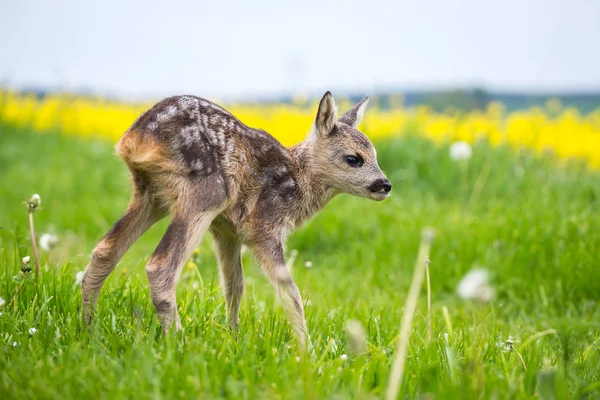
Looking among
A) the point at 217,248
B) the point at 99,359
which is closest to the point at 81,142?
the point at 217,248

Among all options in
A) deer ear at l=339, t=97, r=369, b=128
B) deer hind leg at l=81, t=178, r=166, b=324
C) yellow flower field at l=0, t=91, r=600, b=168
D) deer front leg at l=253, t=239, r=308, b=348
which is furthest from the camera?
yellow flower field at l=0, t=91, r=600, b=168

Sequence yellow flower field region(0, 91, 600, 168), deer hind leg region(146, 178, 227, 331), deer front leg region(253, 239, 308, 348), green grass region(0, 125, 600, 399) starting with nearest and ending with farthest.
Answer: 1. green grass region(0, 125, 600, 399)
2. deer hind leg region(146, 178, 227, 331)
3. deer front leg region(253, 239, 308, 348)
4. yellow flower field region(0, 91, 600, 168)

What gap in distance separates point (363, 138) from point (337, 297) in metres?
1.75

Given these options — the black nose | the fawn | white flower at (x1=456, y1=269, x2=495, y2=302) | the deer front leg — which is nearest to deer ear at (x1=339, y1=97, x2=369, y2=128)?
the fawn

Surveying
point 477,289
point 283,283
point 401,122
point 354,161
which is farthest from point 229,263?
point 401,122

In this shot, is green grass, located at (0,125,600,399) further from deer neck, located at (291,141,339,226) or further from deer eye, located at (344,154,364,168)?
deer eye, located at (344,154,364,168)

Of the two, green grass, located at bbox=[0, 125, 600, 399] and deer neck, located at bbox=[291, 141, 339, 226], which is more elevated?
deer neck, located at bbox=[291, 141, 339, 226]

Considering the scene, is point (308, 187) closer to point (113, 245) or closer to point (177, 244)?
point (177, 244)

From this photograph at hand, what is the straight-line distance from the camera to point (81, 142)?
13.6 metres

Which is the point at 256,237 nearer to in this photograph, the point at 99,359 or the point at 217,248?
the point at 217,248

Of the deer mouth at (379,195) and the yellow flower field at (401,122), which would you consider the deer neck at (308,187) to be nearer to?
the deer mouth at (379,195)

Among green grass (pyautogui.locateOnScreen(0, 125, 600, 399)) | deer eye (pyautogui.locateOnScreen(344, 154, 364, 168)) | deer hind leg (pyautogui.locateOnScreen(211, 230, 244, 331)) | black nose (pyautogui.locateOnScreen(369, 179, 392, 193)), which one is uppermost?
deer eye (pyautogui.locateOnScreen(344, 154, 364, 168))

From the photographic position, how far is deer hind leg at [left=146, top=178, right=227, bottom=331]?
3365mm

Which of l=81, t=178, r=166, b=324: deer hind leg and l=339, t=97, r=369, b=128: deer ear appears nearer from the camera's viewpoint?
l=81, t=178, r=166, b=324: deer hind leg
